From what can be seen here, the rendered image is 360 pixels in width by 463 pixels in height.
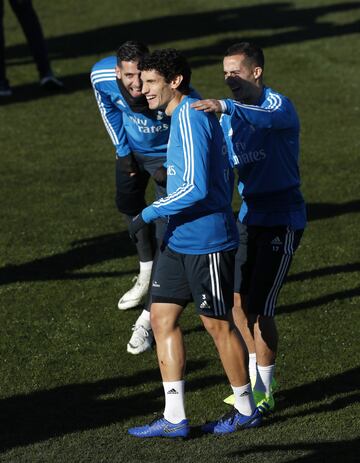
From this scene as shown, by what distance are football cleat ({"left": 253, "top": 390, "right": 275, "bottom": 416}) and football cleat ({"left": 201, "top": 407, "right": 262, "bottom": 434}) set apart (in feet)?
0.68

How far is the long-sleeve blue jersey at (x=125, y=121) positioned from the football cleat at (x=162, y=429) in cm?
244

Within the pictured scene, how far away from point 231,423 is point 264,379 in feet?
1.49

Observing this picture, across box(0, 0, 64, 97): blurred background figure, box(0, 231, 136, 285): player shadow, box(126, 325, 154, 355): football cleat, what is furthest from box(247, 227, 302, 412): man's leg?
box(0, 0, 64, 97): blurred background figure

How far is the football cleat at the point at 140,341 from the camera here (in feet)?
25.9

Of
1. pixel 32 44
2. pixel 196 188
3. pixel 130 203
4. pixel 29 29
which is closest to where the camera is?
pixel 196 188

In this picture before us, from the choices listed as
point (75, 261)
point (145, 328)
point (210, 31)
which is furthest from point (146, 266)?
point (210, 31)

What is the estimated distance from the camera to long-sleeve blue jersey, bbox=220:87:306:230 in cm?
655

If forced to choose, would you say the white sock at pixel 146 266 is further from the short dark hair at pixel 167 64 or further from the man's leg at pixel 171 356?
the short dark hair at pixel 167 64

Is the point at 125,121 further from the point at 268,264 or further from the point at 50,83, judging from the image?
the point at 50,83

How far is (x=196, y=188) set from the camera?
601cm

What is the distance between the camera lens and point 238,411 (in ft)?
21.6

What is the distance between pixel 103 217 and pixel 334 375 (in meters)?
4.23

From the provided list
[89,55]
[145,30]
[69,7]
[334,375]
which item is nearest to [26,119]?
[89,55]

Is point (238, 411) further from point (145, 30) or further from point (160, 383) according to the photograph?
point (145, 30)
